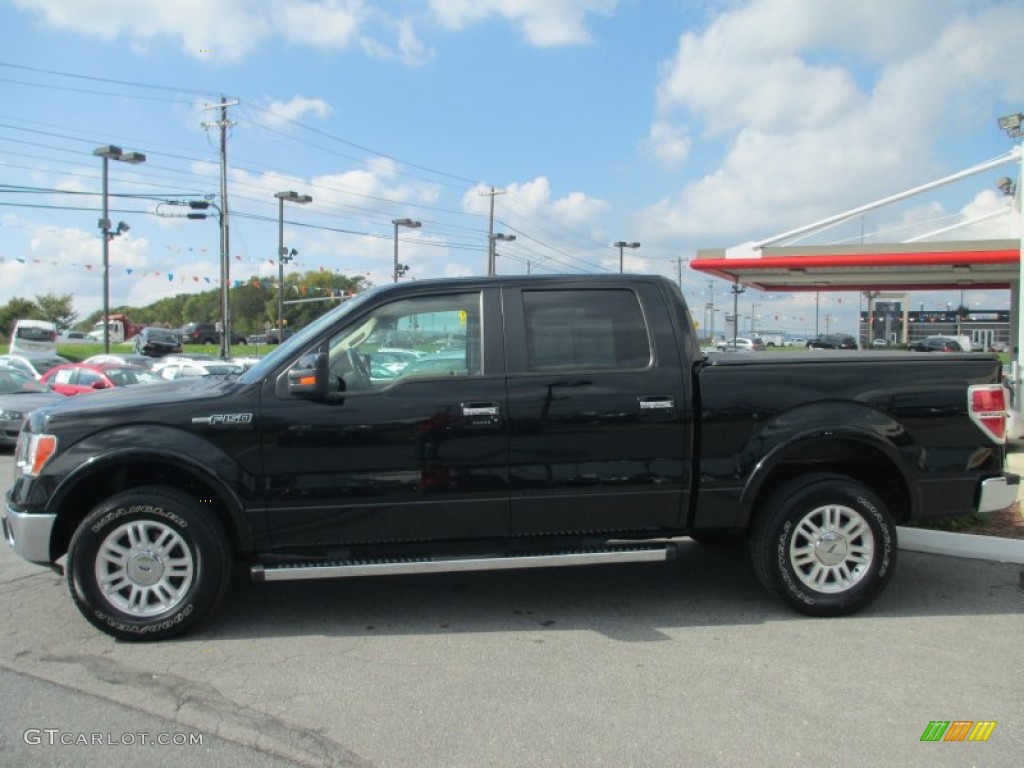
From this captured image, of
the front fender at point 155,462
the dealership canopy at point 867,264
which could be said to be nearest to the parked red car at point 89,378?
the dealership canopy at point 867,264

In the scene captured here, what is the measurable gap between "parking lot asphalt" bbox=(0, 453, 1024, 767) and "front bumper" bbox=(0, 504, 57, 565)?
0.49m

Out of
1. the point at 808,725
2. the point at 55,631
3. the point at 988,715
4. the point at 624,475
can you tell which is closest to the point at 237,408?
the point at 55,631

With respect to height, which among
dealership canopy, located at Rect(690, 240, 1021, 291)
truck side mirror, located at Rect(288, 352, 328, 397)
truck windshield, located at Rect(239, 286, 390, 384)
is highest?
dealership canopy, located at Rect(690, 240, 1021, 291)

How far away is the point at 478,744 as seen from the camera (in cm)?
327

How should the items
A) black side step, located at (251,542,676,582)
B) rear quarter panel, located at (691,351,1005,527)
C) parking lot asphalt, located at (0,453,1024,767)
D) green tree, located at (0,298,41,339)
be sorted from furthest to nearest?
green tree, located at (0,298,41,339), rear quarter panel, located at (691,351,1005,527), black side step, located at (251,542,676,582), parking lot asphalt, located at (0,453,1024,767)

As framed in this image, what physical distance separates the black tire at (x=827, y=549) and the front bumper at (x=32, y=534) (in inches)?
158

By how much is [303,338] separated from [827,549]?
333 centimetres

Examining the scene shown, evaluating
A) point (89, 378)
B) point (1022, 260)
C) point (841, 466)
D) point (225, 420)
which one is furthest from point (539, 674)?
point (89, 378)

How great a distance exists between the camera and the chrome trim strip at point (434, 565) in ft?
14.3

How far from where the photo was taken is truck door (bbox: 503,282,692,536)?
4.54 meters

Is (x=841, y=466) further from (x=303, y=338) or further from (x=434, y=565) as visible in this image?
(x=303, y=338)

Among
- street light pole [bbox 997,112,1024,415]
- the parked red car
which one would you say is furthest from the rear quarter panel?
the parked red car

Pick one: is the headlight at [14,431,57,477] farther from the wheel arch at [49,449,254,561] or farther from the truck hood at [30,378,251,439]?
the wheel arch at [49,449,254,561]

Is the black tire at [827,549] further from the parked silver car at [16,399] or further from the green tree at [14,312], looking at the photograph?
the green tree at [14,312]
